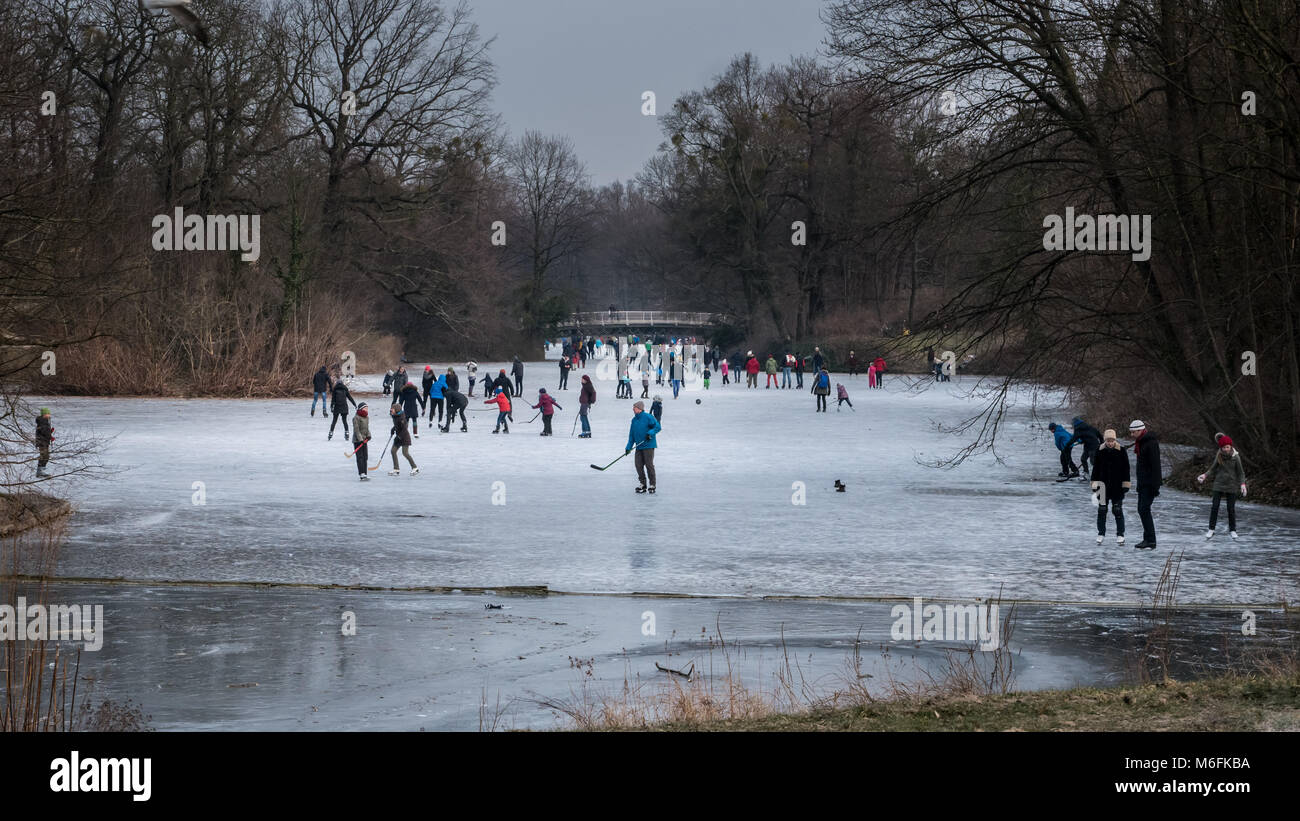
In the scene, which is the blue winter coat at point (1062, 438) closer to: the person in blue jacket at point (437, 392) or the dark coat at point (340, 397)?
the dark coat at point (340, 397)

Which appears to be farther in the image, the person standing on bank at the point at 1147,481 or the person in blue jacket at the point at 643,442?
the person in blue jacket at the point at 643,442

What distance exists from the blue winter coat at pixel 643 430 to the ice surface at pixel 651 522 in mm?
824

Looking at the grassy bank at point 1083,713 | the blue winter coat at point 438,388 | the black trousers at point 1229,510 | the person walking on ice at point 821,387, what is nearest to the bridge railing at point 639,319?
the person walking on ice at point 821,387

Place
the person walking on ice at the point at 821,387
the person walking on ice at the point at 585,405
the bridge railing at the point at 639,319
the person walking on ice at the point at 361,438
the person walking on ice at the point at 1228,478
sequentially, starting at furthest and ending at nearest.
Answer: the bridge railing at the point at 639,319 → the person walking on ice at the point at 821,387 → the person walking on ice at the point at 585,405 → the person walking on ice at the point at 361,438 → the person walking on ice at the point at 1228,478

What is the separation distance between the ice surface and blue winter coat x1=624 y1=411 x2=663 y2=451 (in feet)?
2.70

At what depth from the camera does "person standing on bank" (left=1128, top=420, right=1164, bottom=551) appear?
15859mm

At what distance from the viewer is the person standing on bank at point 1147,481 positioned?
1586cm

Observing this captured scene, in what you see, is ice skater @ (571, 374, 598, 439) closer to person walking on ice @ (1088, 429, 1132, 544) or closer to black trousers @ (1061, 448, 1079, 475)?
black trousers @ (1061, 448, 1079, 475)

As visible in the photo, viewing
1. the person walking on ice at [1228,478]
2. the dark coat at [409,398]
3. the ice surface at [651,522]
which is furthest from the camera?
the dark coat at [409,398]

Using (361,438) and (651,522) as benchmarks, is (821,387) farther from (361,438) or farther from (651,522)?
(651,522)

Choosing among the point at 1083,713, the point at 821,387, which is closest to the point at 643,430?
the point at 1083,713

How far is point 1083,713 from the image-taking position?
23.6ft
